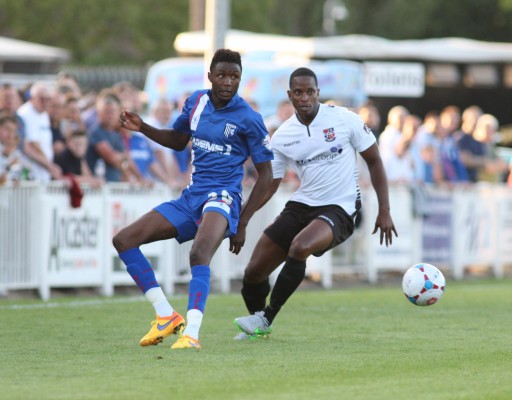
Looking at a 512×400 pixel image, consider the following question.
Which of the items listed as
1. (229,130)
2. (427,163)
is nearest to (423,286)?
(229,130)

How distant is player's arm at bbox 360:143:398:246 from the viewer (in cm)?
1120

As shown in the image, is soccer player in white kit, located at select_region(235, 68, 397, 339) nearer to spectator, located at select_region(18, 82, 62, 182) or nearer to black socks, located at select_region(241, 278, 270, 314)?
black socks, located at select_region(241, 278, 270, 314)

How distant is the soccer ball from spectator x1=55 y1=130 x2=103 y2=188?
590 centimetres

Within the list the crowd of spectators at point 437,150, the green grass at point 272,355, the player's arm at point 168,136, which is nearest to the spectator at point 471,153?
the crowd of spectators at point 437,150

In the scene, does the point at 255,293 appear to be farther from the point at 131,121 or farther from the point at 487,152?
the point at 487,152

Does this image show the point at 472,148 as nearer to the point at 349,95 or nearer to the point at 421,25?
the point at 349,95

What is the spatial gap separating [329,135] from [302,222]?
2.54ft

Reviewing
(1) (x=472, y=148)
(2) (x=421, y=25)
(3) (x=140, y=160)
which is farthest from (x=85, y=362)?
(2) (x=421, y=25)

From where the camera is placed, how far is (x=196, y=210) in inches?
423

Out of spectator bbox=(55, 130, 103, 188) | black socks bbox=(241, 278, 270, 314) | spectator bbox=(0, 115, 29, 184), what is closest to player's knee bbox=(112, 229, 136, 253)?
black socks bbox=(241, 278, 270, 314)

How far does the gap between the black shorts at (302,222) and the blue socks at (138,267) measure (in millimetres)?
1211

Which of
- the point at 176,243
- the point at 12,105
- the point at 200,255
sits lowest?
the point at 176,243

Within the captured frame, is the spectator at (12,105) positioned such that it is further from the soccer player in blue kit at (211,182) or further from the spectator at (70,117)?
the soccer player in blue kit at (211,182)

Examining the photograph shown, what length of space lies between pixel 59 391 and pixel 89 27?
140ft
